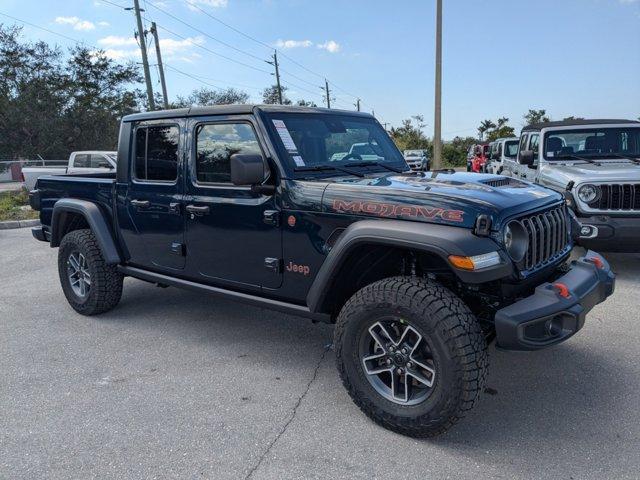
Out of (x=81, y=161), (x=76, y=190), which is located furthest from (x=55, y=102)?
(x=76, y=190)

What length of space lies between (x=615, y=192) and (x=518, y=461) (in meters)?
4.10

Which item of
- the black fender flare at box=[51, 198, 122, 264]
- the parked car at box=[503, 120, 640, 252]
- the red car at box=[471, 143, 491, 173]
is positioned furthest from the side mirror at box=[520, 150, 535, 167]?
the red car at box=[471, 143, 491, 173]

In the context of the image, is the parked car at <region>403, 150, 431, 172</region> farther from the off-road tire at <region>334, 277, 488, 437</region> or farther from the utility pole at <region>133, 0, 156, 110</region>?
the utility pole at <region>133, 0, 156, 110</region>

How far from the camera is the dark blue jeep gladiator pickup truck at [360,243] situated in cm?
261

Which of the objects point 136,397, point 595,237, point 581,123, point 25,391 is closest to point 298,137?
point 136,397

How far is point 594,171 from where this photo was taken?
6.03 meters

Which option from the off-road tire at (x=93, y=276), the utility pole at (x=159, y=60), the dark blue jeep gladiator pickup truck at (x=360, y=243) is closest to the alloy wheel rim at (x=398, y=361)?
the dark blue jeep gladiator pickup truck at (x=360, y=243)

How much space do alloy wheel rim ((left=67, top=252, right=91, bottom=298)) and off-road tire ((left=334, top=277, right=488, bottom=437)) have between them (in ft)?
9.79

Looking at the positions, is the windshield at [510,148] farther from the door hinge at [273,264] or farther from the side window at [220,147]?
the door hinge at [273,264]

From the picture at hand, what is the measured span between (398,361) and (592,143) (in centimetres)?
583

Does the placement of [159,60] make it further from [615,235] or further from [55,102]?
[615,235]

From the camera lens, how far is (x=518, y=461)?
258 centimetres

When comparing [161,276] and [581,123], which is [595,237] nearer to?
[581,123]

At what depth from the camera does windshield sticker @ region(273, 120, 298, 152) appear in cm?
344
